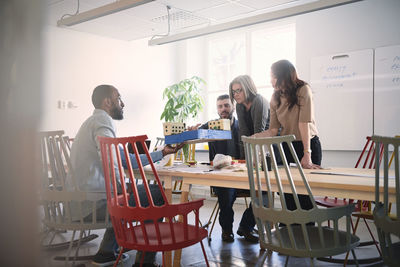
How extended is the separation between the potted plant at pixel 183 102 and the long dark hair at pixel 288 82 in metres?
2.91

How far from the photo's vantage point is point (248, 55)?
18.0 feet

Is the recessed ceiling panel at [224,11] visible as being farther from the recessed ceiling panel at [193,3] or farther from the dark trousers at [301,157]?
the dark trousers at [301,157]

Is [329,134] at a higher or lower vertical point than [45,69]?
lower

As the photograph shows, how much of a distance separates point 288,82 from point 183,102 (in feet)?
9.88

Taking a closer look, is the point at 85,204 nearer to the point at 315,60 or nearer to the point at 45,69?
the point at 45,69

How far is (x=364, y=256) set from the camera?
9.09 feet

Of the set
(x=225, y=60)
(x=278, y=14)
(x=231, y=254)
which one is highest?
(x=278, y=14)

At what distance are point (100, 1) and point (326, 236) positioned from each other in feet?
11.5

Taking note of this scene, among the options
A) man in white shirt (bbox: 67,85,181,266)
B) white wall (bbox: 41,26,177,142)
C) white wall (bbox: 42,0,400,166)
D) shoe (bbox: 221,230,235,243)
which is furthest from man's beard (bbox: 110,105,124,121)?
white wall (bbox: 41,26,177,142)

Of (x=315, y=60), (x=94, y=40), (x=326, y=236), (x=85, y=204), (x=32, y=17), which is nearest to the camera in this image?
(x=32, y=17)

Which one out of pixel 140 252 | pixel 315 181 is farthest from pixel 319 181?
pixel 140 252

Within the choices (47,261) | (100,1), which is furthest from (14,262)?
(100,1)

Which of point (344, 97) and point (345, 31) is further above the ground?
point (345, 31)

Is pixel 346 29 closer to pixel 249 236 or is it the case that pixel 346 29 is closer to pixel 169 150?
pixel 249 236
